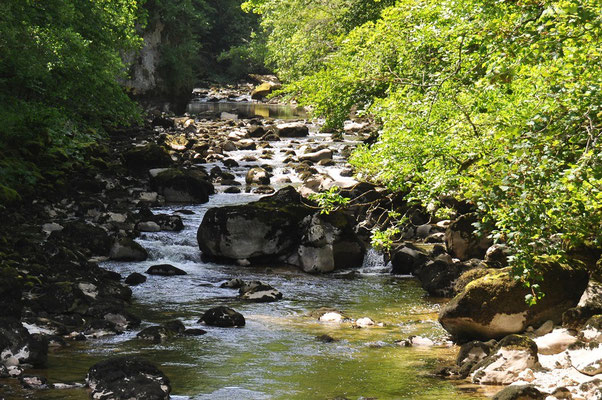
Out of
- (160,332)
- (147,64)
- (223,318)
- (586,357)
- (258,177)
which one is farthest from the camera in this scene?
Answer: (147,64)

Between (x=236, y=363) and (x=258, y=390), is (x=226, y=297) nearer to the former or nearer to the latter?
(x=236, y=363)

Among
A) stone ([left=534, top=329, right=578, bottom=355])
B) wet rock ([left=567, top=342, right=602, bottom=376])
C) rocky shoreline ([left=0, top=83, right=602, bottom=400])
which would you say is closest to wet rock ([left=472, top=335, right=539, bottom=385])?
rocky shoreline ([left=0, top=83, right=602, bottom=400])

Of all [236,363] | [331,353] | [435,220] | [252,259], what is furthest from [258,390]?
[435,220]

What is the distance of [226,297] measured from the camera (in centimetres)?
1423

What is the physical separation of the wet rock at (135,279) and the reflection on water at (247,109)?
1236 inches

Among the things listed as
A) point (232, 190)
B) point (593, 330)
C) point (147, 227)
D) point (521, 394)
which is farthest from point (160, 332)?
point (232, 190)

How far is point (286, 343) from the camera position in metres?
10.9

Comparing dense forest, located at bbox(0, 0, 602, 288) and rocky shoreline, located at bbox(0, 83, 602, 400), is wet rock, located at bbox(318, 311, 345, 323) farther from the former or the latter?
dense forest, located at bbox(0, 0, 602, 288)

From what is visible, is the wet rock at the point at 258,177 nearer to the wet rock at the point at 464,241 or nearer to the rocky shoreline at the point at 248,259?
the rocky shoreline at the point at 248,259

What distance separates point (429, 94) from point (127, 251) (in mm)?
9401

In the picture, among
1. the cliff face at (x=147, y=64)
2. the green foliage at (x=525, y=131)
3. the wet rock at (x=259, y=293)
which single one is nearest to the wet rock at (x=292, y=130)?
the cliff face at (x=147, y=64)

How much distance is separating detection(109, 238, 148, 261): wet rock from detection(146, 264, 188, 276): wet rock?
108 cm

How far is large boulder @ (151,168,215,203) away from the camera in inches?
927

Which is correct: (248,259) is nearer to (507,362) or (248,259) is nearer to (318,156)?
(507,362)
